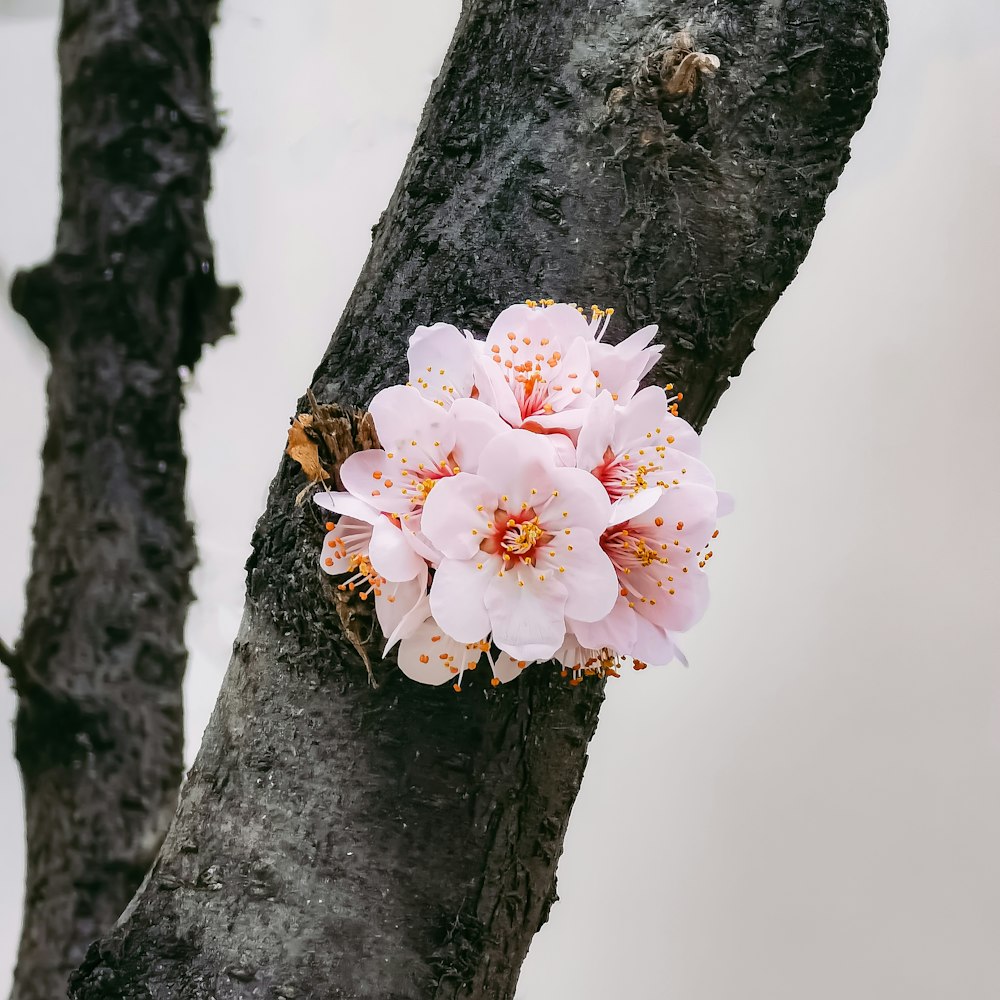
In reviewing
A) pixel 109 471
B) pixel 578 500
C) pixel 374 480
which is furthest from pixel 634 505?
pixel 109 471

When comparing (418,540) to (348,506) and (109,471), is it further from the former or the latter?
(109,471)

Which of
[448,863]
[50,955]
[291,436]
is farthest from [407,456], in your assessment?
[50,955]

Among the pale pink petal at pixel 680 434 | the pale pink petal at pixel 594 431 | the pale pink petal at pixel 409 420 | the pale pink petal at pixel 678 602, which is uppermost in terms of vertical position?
the pale pink petal at pixel 680 434

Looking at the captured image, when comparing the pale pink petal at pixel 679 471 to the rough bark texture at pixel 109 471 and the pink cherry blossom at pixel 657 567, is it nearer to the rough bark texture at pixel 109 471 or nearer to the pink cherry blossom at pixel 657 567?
the pink cherry blossom at pixel 657 567

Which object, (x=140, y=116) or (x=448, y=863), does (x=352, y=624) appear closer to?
(x=448, y=863)

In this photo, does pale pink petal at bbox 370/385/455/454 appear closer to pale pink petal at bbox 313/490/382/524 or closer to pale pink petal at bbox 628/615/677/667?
pale pink petal at bbox 313/490/382/524

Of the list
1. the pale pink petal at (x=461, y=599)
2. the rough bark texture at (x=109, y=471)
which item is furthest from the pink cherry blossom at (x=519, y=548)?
the rough bark texture at (x=109, y=471)
